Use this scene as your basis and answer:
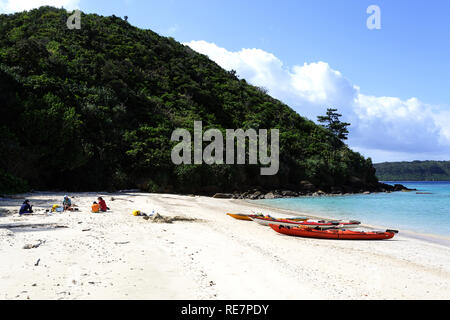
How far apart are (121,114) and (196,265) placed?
35.1 meters

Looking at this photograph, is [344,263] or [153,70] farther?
[153,70]

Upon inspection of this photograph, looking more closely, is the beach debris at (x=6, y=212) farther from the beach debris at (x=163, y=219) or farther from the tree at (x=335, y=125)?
the tree at (x=335, y=125)

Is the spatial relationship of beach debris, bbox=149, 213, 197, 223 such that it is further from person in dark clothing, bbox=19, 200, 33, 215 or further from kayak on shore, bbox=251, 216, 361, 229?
person in dark clothing, bbox=19, 200, 33, 215

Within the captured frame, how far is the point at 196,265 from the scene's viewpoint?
6.90 meters

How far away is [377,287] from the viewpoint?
21.0ft

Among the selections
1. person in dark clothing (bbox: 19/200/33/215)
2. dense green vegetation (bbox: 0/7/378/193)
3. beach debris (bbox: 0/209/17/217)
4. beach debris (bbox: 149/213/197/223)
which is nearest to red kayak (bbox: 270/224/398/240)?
beach debris (bbox: 149/213/197/223)

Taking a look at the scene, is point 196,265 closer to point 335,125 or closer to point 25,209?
point 25,209

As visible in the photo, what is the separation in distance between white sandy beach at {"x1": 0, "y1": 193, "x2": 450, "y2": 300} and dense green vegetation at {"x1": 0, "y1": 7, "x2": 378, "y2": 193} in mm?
16025

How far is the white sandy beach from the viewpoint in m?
5.32

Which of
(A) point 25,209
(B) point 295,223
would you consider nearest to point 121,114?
(A) point 25,209

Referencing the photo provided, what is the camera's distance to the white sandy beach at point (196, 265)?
17.4 feet

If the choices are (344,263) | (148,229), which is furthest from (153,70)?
(344,263)
